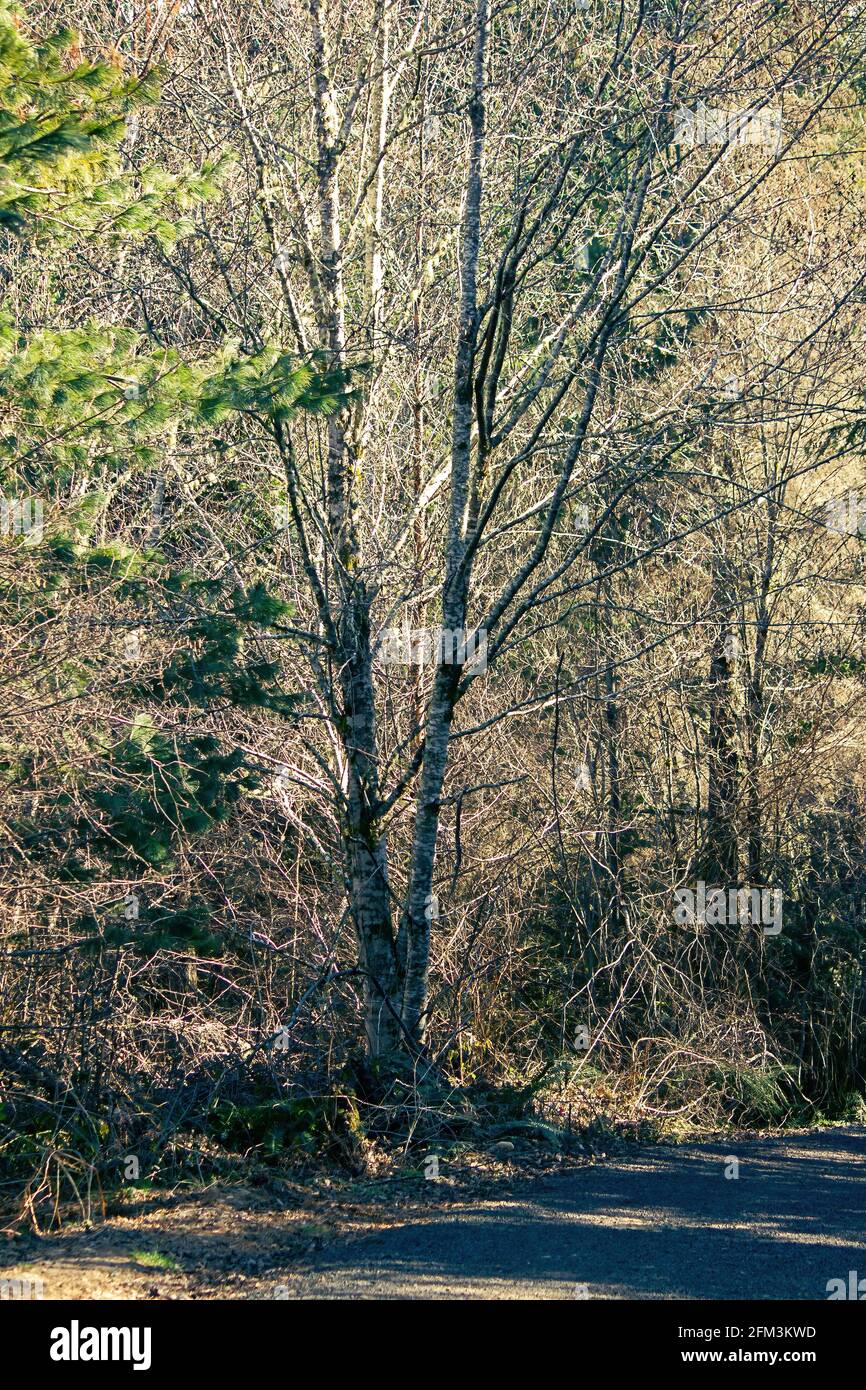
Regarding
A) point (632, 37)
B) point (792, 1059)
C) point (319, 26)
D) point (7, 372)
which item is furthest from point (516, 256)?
point (792, 1059)

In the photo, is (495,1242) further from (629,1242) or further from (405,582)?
(405,582)

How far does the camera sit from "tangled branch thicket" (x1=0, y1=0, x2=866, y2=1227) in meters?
7.40

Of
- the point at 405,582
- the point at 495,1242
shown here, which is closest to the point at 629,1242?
the point at 495,1242

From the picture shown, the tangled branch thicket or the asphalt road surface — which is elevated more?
the tangled branch thicket

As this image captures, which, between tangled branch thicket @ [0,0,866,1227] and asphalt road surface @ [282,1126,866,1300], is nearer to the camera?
asphalt road surface @ [282,1126,866,1300]

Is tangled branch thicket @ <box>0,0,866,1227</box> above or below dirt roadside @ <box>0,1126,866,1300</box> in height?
above

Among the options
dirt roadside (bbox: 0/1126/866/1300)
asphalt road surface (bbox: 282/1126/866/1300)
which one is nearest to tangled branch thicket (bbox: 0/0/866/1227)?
dirt roadside (bbox: 0/1126/866/1300)

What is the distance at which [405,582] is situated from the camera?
967 centimetres

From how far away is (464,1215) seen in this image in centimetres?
612

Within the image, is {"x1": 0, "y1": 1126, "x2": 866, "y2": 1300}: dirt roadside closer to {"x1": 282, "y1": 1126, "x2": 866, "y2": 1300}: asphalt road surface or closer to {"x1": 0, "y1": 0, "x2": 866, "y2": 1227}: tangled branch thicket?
{"x1": 282, "y1": 1126, "x2": 866, "y2": 1300}: asphalt road surface

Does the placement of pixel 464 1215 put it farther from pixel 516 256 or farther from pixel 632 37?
pixel 632 37

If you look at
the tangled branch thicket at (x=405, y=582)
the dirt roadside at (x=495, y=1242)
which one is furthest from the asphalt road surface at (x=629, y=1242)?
the tangled branch thicket at (x=405, y=582)

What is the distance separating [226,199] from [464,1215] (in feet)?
23.1

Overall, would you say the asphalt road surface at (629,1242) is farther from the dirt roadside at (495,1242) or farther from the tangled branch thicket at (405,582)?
the tangled branch thicket at (405,582)
